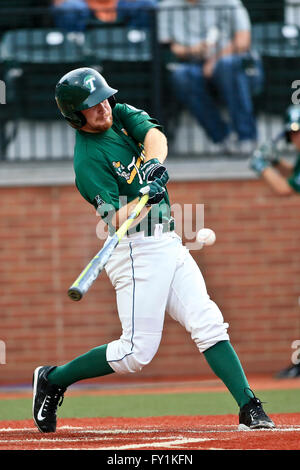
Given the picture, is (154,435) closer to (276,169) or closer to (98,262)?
(98,262)

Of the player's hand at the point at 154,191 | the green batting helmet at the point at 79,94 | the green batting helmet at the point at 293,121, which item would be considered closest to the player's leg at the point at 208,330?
the player's hand at the point at 154,191

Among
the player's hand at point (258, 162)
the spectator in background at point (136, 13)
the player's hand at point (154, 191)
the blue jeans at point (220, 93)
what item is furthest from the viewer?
the spectator in background at point (136, 13)

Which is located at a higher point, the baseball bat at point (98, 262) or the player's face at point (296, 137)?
the baseball bat at point (98, 262)

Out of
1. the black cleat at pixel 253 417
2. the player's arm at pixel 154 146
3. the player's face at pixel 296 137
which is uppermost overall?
the player's arm at pixel 154 146

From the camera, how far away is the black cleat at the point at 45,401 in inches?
235

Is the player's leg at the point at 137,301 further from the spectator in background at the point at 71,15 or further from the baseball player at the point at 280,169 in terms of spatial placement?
the spectator in background at the point at 71,15

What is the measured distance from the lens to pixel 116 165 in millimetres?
5668

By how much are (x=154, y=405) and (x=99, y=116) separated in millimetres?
3294

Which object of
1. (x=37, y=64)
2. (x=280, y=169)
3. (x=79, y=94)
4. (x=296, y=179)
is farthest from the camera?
(x=37, y=64)

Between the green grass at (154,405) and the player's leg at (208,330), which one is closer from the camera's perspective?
the player's leg at (208,330)

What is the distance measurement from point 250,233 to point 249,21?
8.38ft

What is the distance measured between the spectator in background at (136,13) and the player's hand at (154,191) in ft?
19.5

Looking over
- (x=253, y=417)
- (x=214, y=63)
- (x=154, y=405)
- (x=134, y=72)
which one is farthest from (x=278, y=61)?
(x=253, y=417)
